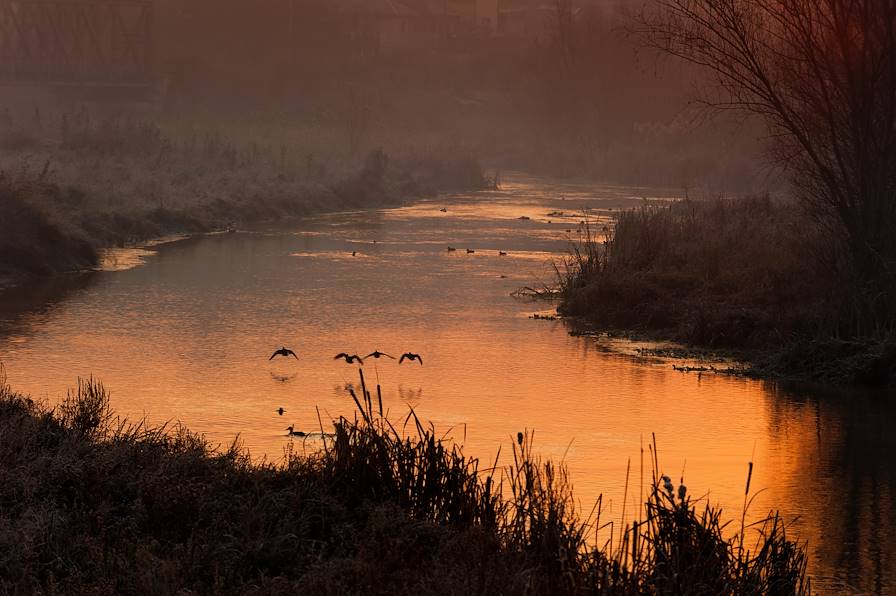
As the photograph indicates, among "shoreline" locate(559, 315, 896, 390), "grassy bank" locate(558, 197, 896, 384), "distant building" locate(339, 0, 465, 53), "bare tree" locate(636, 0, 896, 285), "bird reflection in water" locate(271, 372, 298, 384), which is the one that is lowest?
"bird reflection in water" locate(271, 372, 298, 384)

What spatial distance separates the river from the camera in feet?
40.1

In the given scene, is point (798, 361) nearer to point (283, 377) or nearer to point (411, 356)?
point (411, 356)

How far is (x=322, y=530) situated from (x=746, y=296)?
37.1 feet

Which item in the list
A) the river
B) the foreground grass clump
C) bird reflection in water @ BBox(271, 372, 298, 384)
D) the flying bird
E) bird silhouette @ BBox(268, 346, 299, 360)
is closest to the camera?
the foreground grass clump

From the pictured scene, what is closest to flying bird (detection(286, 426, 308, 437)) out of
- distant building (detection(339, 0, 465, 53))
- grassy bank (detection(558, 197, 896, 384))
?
grassy bank (detection(558, 197, 896, 384))

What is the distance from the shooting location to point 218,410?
47.9ft

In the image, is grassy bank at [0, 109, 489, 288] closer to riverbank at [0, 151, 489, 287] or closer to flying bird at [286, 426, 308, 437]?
riverbank at [0, 151, 489, 287]

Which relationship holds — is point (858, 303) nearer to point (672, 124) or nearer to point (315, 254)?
point (315, 254)

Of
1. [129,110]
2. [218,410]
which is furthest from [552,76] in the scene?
[218,410]

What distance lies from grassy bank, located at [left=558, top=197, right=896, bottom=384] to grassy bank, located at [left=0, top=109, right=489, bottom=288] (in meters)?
10.2

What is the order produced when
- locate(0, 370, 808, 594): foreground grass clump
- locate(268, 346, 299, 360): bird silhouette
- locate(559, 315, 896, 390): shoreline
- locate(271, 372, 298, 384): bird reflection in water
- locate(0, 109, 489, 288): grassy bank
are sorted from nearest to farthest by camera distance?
locate(0, 370, 808, 594): foreground grass clump < locate(271, 372, 298, 384): bird reflection in water < locate(559, 315, 896, 390): shoreline < locate(268, 346, 299, 360): bird silhouette < locate(0, 109, 489, 288): grassy bank

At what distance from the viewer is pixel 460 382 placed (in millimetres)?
16484

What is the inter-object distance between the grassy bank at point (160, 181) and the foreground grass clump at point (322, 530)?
15640 mm

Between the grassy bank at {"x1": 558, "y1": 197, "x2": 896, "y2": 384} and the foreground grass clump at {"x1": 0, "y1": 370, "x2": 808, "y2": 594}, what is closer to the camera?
the foreground grass clump at {"x1": 0, "y1": 370, "x2": 808, "y2": 594}
